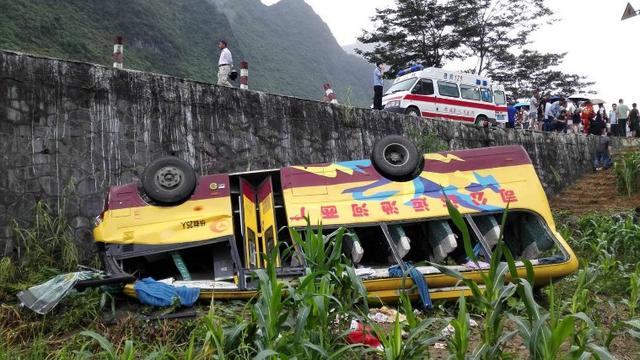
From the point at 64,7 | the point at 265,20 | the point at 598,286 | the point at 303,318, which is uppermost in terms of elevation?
the point at 265,20

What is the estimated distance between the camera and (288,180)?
19.1ft

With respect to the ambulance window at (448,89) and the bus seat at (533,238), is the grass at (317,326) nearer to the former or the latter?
the bus seat at (533,238)

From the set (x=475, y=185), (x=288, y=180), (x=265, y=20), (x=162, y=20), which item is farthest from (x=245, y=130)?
(x=265, y=20)

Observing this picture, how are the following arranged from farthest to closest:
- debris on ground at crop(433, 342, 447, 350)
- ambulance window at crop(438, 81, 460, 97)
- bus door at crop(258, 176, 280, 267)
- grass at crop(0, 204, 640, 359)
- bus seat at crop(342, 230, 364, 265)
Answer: ambulance window at crop(438, 81, 460, 97), bus door at crop(258, 176, 280, 267), bus seat at crop(342, 230, 364, 265), debris on ground at crop(433, 342, 447, 350), grass at crop(0, 204, 640, 359)

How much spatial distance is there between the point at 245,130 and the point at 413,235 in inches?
135

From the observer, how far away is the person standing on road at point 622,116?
1602 cm

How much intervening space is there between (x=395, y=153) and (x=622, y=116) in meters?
13.3

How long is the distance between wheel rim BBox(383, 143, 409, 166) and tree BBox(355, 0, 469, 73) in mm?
16859

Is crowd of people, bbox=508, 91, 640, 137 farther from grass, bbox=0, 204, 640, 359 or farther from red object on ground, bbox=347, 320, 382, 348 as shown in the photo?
red object on ground, bbox=347, 320, 382, 348

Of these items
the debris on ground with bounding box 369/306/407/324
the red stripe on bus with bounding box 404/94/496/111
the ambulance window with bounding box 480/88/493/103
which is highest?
the ambulance window with bounding box 480/88/493/103

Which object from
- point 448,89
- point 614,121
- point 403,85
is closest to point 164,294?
point 403,85

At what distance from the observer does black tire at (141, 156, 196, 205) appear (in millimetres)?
5605

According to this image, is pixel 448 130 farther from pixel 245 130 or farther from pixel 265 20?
pixel 265 20

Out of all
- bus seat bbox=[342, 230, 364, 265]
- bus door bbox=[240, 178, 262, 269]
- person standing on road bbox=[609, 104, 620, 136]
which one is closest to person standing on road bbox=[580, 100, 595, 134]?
person standing on road bbox=[609, 104, 620, 136]
